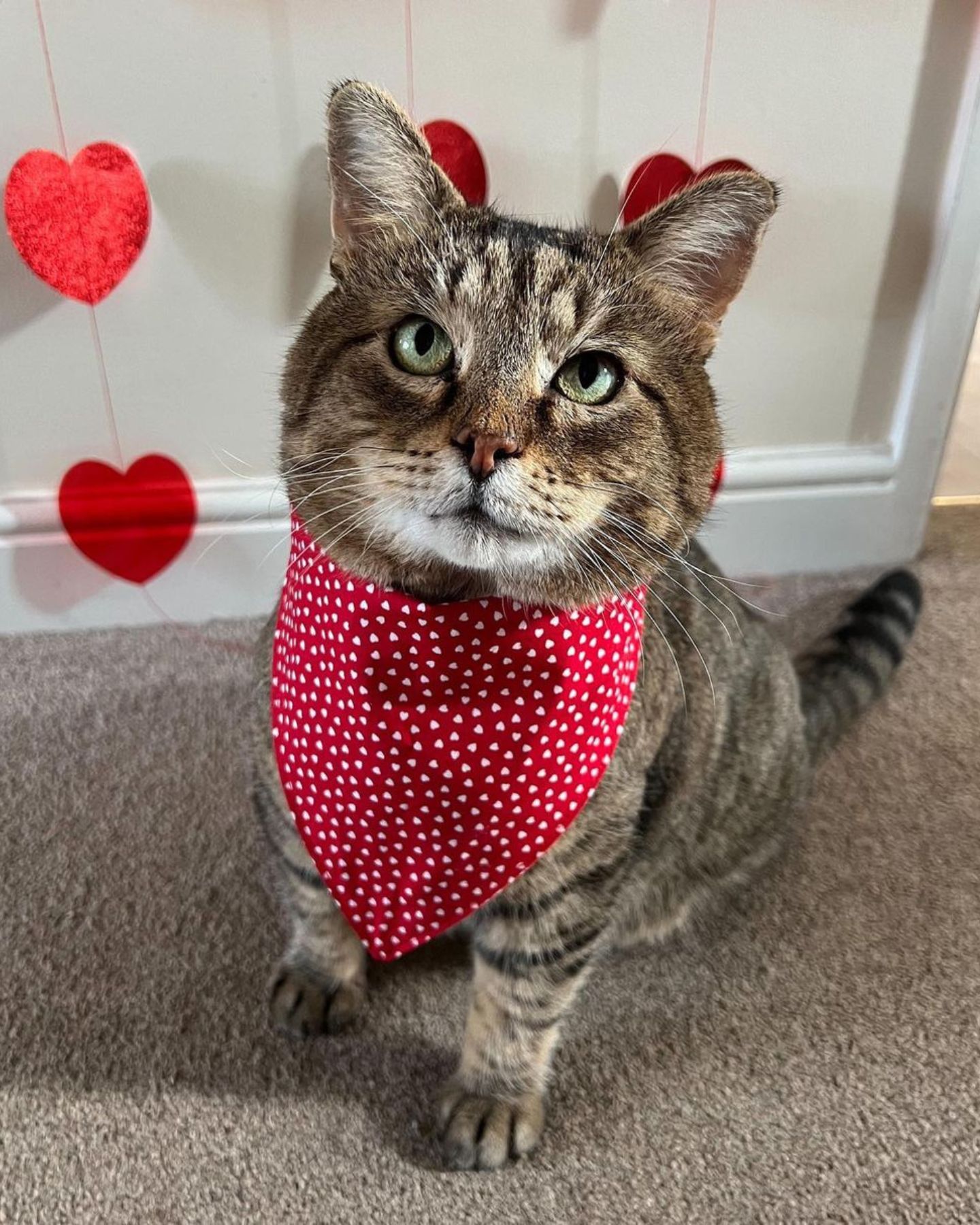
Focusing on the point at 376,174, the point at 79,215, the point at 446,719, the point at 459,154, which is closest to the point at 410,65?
the point at 459,154

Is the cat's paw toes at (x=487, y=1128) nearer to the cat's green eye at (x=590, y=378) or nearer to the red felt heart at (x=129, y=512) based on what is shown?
the cat's green eye at (x=590, y=378)

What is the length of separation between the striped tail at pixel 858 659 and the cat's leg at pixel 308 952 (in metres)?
0.70

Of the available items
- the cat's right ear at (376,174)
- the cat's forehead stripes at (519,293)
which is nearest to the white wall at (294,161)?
the cat's right ear at (376,174)

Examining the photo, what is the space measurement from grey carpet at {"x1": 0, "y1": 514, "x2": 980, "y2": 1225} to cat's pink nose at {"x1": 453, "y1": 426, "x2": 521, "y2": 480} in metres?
0.68

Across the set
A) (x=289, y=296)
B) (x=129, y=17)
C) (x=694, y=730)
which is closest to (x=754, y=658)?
(x=694, y=730)

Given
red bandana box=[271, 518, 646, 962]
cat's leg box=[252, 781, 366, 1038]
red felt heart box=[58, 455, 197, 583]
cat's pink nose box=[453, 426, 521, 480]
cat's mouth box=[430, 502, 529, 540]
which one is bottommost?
cat's leg box=[252, 781, 366, 1038]

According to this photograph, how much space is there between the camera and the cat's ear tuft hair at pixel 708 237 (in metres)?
0.79

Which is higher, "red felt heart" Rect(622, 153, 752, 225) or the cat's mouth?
"red felt heart" Rect(622, 153, 752, 225)

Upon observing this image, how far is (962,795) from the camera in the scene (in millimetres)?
1344

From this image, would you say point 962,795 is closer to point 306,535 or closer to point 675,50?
point 306,535

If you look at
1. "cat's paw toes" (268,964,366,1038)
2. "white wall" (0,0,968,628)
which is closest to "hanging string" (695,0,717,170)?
"white wall" (0,0,968,628)

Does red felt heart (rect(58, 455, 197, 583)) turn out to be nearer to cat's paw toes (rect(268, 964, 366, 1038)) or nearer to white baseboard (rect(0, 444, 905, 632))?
white baseboard (rect(0, 444, 905, 632))

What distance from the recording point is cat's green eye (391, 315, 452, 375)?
29.7 inches

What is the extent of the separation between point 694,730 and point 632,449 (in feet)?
1.32
